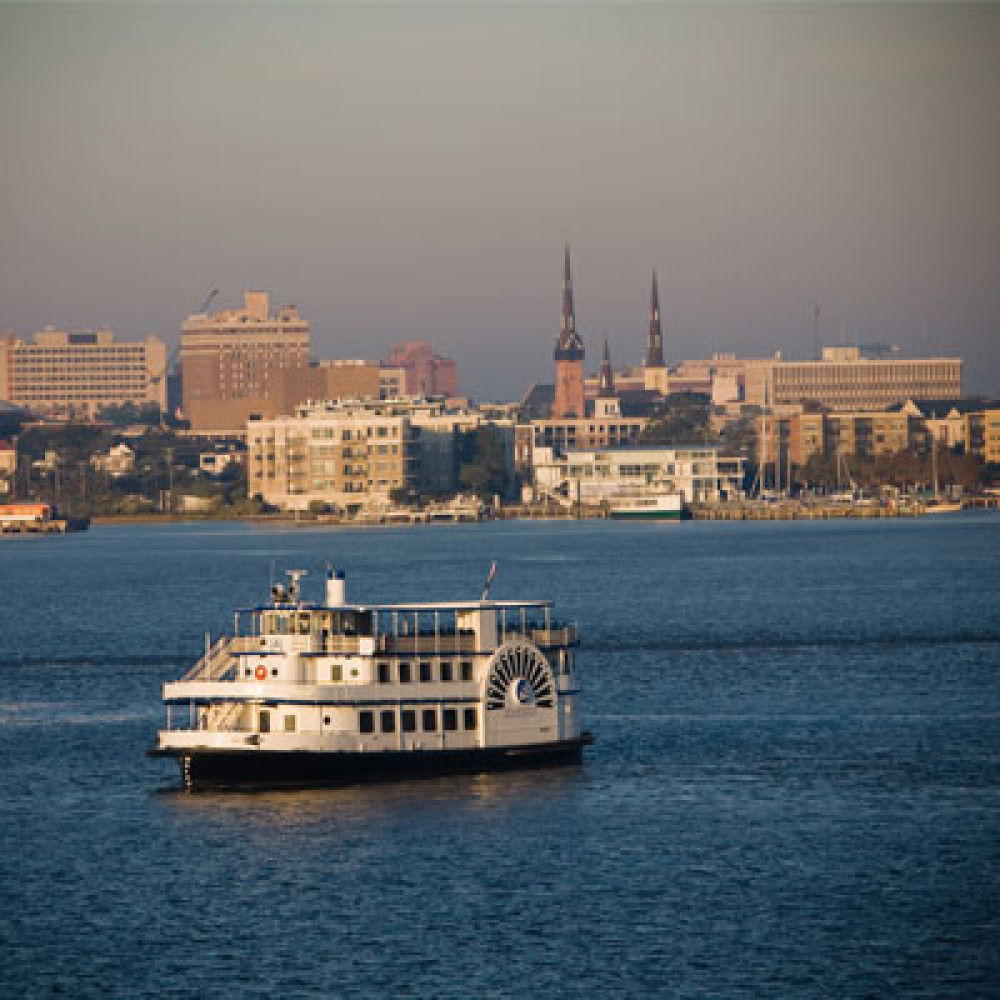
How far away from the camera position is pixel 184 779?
178ft

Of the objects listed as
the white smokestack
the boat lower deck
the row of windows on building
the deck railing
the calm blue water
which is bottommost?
the calm blue water

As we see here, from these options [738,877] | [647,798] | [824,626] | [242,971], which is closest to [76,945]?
[242,971]

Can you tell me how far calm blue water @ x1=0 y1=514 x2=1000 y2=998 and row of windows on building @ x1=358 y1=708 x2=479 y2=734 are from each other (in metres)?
1.14

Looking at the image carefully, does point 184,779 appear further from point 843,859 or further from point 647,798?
point 843,859

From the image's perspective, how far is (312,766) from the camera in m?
53.4

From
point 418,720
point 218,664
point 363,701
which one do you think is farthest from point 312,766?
point 218,664

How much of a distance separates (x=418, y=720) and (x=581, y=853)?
7.61 metres

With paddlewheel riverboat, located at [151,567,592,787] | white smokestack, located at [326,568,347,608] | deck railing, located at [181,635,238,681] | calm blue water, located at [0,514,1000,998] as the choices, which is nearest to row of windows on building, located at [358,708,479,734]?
paddlewheel riverboat, located at [151,567,592,787]

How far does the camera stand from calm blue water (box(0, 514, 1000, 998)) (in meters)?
39.9

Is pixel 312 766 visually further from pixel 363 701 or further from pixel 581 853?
pixel 581 853

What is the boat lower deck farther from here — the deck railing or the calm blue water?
the deck railing

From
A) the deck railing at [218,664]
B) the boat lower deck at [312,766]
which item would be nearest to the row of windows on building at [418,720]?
the boat lower deck at [312,766]

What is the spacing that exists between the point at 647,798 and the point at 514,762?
130 inches

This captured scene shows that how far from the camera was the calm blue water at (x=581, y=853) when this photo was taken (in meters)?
39.9
